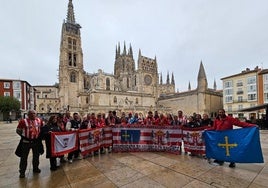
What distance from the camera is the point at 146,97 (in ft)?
223

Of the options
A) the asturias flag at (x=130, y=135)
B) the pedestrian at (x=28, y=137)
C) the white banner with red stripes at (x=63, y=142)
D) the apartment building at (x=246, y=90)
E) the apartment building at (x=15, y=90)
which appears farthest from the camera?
the apartment building at (x=15, y=90)

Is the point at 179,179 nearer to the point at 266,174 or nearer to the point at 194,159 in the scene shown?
the point at 194,159

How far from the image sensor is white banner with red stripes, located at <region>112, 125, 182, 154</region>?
23.7 feet

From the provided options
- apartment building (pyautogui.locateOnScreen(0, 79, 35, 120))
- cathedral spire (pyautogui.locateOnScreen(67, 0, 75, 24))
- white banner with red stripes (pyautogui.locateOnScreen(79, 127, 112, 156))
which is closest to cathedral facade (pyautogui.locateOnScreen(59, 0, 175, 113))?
cathedral spire (pyautogui.locateOnScreen(67, 0, 75, 24))

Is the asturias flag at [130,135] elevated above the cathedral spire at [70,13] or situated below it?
below

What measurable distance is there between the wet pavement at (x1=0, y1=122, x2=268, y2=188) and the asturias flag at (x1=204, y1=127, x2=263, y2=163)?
36 centimetres

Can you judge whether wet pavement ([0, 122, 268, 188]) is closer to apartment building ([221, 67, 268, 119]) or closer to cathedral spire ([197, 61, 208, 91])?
apartment building ([221, 67, 268, 119])

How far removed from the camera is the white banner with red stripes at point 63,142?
5.52 metres

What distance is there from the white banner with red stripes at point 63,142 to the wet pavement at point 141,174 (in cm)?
52

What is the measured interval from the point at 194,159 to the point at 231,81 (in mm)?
46354

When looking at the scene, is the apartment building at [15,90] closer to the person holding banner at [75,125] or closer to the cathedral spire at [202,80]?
the person holding banner at [75,125]

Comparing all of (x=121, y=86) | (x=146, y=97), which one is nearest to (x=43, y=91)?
(x=121, y=86)

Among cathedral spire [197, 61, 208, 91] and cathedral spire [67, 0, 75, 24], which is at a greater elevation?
cathedral spire [67, 0, 75, 24]

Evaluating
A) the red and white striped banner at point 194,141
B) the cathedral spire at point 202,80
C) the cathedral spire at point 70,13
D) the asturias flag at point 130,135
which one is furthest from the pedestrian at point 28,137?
the cathedral spire at point 70,13
